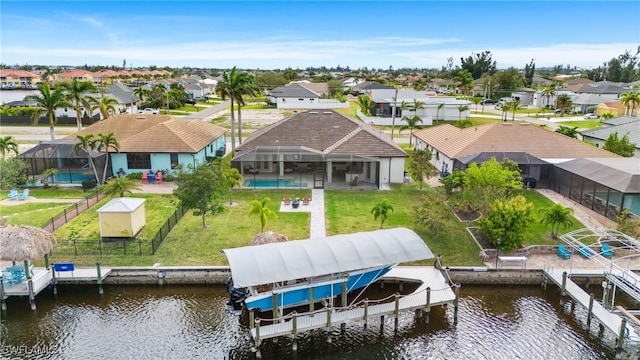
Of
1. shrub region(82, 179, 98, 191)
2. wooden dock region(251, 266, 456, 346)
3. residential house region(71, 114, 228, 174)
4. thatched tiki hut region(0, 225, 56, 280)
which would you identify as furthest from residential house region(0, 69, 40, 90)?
wooden dock region(251, 266, 456, 346)

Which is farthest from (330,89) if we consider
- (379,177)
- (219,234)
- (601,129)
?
(219,234)

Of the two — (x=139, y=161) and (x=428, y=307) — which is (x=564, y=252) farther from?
(x=139, y=161)

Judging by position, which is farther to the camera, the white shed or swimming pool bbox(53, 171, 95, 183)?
swimming pool bbox(53, 171, 95, 183)

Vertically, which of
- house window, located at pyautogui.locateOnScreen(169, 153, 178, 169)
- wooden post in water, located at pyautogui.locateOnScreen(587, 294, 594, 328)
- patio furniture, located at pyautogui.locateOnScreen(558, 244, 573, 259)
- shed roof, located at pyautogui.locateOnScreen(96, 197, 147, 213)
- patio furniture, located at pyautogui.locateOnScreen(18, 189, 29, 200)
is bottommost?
wooden post in water, located at pyautogui.locateOnScreen(587, 294, 594, 328)

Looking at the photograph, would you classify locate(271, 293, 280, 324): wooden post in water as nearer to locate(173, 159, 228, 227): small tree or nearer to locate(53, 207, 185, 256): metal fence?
locate(53, 207, 185, 256): metal fence

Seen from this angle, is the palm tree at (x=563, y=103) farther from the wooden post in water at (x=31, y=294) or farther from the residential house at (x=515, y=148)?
the wooden post in water at (x=31, y=294)

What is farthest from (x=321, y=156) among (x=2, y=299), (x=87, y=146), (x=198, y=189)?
(x=2, y=299)

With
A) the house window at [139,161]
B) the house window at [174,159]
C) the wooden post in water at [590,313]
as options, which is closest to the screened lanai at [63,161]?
the house window at [139,161]
